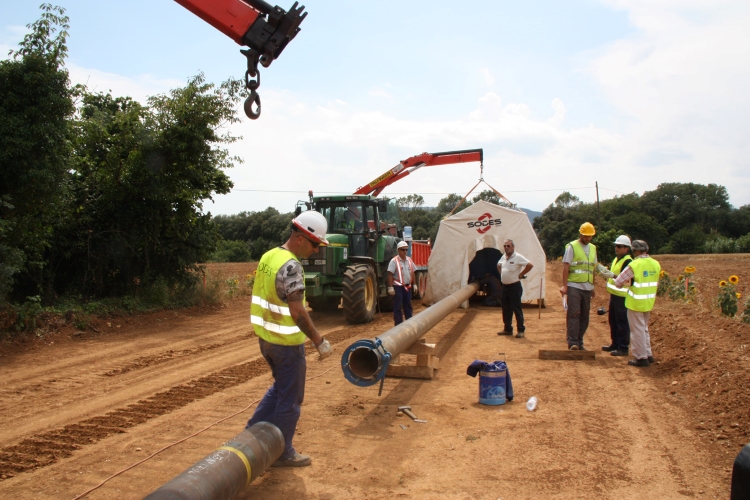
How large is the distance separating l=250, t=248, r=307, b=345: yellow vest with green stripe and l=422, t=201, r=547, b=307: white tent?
11163 millimetres

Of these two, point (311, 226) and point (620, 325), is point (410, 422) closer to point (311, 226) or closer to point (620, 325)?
point (311, 226)

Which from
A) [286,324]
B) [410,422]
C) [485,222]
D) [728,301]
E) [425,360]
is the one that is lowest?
[410,422]

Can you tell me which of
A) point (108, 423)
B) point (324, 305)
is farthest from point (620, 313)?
point (324, 305)

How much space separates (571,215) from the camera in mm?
66125

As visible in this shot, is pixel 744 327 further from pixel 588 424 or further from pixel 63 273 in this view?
pixel 63 273

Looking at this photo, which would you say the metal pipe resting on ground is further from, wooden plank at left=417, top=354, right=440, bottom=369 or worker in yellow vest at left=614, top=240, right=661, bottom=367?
worker in yellow vest at left=614, top=240, right=661, bottom=367

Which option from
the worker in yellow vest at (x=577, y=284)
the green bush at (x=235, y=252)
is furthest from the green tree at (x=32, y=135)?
the green bush at (x=235, y=252)

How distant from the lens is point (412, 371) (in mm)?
7734

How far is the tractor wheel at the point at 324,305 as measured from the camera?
563 inches

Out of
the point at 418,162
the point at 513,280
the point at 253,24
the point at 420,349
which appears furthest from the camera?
the point at 418,162

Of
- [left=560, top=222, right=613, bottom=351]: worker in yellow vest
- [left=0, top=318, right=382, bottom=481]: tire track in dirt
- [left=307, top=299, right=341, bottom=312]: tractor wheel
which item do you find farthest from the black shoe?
[left=307, top=299, right=341, bottom=312]: tractor wheel

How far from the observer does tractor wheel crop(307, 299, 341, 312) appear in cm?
1430

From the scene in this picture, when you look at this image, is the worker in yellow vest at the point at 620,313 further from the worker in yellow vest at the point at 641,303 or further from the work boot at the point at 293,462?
the work boot at the point at 293,462

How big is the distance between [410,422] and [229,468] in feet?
8.36
